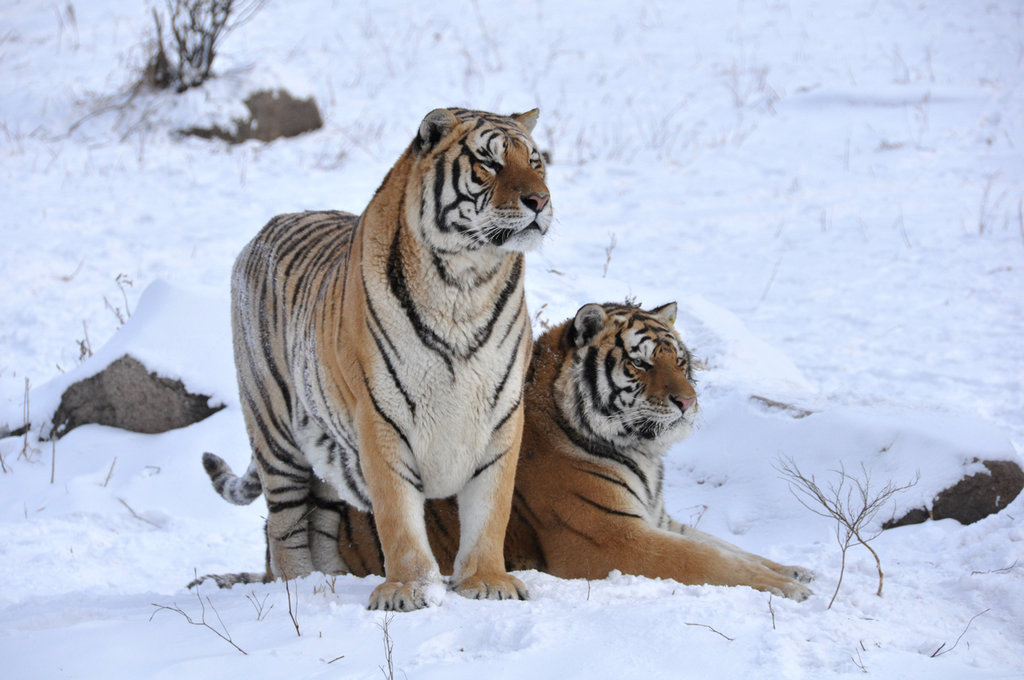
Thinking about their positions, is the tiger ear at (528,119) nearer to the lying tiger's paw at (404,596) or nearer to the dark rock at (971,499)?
the lying tiger's paw at (404,596)

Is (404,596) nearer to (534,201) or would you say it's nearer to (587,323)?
(534,201)

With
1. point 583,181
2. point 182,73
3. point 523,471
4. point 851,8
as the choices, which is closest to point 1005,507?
point 523,471

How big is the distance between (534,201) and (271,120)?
7889 mm

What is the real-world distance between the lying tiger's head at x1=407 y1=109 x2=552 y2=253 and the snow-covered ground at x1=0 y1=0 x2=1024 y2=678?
1.04m

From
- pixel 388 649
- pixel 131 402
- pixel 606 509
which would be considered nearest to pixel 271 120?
pixel 131 402

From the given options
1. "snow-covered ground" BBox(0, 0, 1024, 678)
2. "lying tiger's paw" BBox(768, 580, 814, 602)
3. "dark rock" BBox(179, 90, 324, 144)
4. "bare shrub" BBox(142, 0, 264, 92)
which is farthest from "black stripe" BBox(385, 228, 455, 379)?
"bare shrub" BBox(142, 0, 264, 92)

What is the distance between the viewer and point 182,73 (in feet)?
33.7

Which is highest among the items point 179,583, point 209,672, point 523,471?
point 209,672

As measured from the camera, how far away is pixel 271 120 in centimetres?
1012

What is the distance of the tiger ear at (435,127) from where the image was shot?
9.94 feet

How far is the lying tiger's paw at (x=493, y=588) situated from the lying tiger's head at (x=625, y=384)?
2.87ft

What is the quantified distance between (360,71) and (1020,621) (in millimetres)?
10537

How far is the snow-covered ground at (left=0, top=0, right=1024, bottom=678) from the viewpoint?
2.54 m

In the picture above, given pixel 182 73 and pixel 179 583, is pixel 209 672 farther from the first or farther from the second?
pixel 182 73
